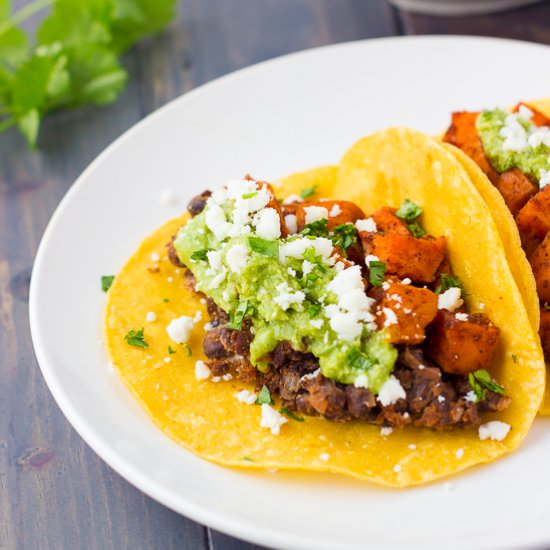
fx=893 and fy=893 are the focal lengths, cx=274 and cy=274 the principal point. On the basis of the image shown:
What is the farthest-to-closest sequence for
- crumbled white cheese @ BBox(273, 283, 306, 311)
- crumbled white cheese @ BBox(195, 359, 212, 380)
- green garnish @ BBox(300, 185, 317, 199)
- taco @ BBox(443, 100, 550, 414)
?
green garnish @ BBox(300, 185, 317, 199) < crumbled white cheese @ BBox(195, 359, 212, 380) < taco @ BBox(443, 100, 550, 414) < crumbled white cheese @ BBox(273, 283, 306, 311)

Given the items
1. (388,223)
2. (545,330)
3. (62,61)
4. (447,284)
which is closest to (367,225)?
(388,223)

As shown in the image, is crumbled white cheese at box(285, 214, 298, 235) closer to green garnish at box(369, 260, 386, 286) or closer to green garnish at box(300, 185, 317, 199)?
green garnish at box(369, 260, 386, 286)

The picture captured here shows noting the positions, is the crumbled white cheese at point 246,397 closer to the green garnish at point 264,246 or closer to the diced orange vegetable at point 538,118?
the green garnish at point 264,246

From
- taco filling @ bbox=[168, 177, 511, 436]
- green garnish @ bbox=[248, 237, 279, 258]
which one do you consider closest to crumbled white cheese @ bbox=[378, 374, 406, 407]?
taco filling @ bbox=[168, 177, 511, 436]

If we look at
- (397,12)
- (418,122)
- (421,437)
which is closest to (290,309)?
(421,437)

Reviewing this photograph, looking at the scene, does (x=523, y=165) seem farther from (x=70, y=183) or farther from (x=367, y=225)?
(x=70, y=183)

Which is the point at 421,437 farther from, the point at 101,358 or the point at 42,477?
the point at 42,477
